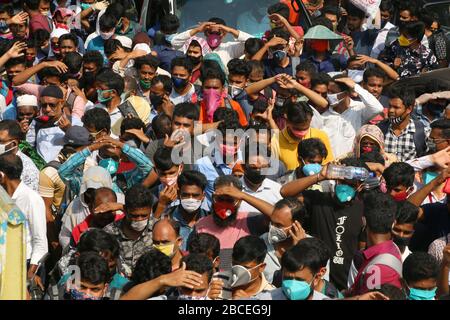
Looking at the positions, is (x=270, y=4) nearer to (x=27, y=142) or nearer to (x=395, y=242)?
(x=27, y=142)

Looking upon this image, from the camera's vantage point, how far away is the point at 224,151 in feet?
34.9

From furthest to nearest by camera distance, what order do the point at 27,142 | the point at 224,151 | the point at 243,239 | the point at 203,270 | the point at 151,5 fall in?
the point at 151,5 < the point at 27,142 < the point at 224,151 < the point at 243,239 < the point at 203,270

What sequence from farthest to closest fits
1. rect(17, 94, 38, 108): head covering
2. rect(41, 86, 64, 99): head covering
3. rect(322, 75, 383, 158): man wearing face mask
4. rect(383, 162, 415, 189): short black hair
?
rect(17, 94, 38, 108): head covering → rect(41, 86, 64, 99): head covering → rect(322, 75, 383, 158): man wearing face mask → rect(383, 162, 415, 189): short black hair

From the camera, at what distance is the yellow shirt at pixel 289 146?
1087 centimetres

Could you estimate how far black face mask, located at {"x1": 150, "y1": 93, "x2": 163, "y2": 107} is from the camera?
12.5 metres

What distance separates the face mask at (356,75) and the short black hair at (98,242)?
16.1ft

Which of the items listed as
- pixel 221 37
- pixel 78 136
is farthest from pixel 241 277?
pixel 221 37

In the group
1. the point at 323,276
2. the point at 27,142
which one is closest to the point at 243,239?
the point at 323,276

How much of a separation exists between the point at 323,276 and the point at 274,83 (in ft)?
13.8

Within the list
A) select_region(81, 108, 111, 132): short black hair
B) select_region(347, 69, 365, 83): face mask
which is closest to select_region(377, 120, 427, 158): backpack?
select_region(347, 69, 365, 83): face mask

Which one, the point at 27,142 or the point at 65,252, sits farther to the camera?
the point at 27,142

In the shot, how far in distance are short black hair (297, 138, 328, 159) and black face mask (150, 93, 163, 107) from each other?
269 centimetres

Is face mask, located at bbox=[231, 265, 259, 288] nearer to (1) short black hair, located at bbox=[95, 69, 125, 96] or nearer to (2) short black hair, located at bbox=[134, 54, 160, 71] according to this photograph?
(1) short black hair, located at bbox=[95, 69, 125, 96]

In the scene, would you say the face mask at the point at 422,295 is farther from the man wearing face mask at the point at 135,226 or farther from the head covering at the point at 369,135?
the head covering at the point at 369,135
